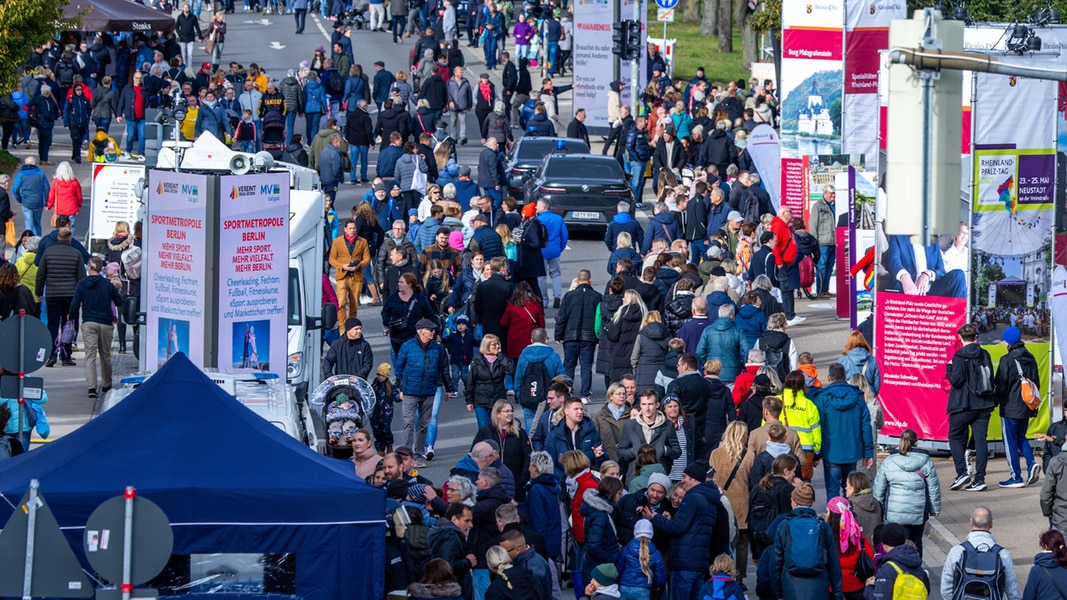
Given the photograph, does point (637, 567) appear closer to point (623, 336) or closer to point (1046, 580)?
point (1046, 580)

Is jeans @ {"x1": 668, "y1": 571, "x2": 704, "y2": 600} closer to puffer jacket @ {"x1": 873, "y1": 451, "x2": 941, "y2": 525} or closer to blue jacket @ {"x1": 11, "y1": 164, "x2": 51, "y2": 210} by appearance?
puffer jacket @ {"x1": 873, "y1": 451, "x2": 941, "y2": 525}

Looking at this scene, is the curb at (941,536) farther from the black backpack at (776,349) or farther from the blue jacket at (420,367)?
the blue jacket at (420,367)

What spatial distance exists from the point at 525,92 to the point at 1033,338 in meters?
24.2

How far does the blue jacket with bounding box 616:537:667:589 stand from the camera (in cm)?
1345

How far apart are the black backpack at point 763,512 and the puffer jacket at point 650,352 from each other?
4862mm

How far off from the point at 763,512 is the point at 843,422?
2541 mm

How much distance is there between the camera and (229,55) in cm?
5259

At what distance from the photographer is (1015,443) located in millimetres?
18781

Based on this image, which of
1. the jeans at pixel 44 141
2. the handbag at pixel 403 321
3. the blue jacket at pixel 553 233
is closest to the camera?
the handbag at pixel 403 321

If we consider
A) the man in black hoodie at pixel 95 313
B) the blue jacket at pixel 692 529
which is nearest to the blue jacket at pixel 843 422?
the blue jacket at pixel 692 529

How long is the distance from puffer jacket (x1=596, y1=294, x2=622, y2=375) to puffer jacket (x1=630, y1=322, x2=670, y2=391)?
0.75 metres

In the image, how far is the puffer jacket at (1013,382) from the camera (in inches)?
726

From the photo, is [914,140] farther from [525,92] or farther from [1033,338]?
[525,92]

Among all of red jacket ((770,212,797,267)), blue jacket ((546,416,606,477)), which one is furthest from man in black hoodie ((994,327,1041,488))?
red jacket ((770,212,797,267))
